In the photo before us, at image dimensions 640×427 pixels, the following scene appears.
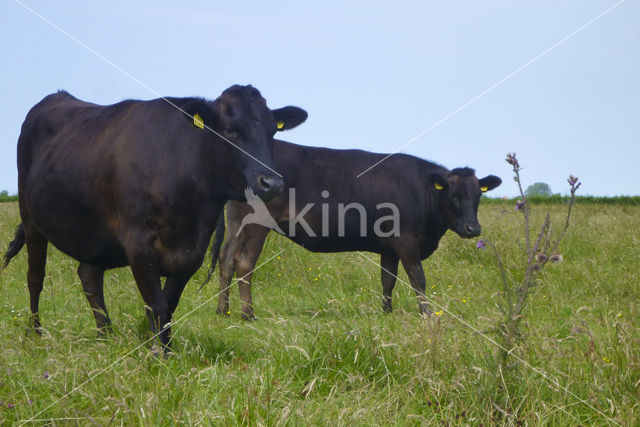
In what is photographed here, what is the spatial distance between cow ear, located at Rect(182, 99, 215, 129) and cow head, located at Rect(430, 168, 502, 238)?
3807 millimetres

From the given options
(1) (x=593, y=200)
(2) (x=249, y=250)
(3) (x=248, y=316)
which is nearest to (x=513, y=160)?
(3) (x=248, y=316)

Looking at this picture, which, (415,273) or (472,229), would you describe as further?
(472,229)

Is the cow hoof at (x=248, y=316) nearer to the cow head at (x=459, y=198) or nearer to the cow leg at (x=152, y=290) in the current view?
the cow leg at (x=152, y=290)

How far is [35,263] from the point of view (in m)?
5.71

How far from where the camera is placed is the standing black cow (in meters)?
4.31

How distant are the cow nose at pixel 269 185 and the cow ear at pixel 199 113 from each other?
0.63 m

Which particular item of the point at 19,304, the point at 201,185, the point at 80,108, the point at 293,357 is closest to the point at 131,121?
the point at 201,185

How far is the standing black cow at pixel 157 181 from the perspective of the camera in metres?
4.31

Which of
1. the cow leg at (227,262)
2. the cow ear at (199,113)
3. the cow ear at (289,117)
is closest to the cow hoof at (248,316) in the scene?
the cow leg at (227,262)

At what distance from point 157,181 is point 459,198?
14.1 ft

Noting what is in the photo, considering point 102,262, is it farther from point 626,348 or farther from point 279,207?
point 626,348

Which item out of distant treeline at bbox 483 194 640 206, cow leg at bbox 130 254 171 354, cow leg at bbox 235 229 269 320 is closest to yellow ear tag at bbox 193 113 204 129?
cow leg at bbox 130 254 171 354

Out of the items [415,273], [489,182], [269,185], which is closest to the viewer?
[269,185]

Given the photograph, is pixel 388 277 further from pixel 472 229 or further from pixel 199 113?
pixel 199 113
